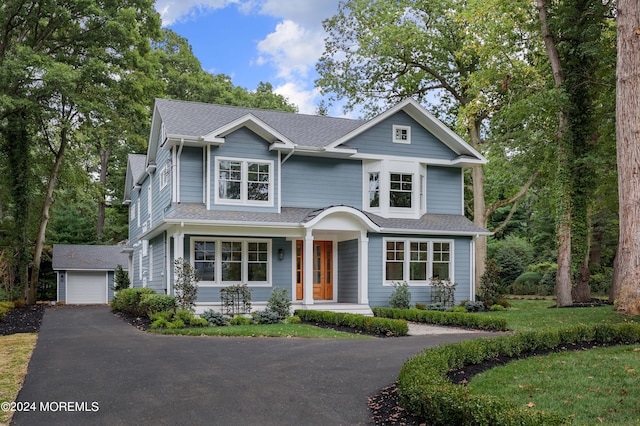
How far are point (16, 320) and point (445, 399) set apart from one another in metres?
16.6

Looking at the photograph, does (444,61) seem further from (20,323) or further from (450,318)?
(20,323)

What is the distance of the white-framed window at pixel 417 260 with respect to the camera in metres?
20.0

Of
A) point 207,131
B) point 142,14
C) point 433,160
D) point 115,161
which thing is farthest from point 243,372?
point 115,161

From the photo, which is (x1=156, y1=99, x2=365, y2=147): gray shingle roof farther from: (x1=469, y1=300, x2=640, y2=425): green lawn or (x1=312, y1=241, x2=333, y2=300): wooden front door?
(x1=469, y1=300, x2=640, y2=425): green lawn

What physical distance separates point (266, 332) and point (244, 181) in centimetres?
604

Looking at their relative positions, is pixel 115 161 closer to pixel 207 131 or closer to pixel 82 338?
pixel 207 131

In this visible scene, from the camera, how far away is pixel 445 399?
5750mm

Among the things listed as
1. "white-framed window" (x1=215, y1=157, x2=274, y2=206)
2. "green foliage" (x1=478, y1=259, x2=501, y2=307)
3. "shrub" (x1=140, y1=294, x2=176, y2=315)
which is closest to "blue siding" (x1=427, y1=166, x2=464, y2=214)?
"green foliage" (x1=478, y1=259, x2=501, y2=307)

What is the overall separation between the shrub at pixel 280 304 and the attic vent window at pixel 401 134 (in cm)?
716

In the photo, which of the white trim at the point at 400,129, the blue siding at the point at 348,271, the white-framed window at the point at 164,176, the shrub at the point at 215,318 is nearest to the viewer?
the shrub at the point at 215,318

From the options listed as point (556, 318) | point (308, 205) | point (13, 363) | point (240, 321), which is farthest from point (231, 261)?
point (556, 318)

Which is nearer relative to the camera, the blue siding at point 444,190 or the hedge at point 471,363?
the hedge at point 471,363

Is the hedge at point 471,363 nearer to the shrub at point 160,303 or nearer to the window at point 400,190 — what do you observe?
the shrub at point 160,303

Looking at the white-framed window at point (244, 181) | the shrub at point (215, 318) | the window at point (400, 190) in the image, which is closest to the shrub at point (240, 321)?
the shrub at point (215, 318)
